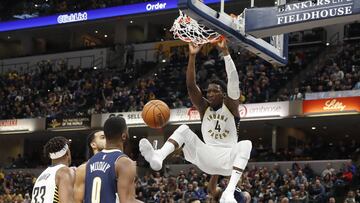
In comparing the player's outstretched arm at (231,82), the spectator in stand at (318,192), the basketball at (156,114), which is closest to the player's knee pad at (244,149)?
the player's outstretched arm at (231,82)

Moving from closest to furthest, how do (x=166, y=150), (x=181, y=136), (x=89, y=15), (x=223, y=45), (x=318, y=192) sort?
1. (x=166, y=150)
2. (x=181, y=136)
3. (x=223, y=45)
4. (x=318, y=192)
5. (x=89, y=15)

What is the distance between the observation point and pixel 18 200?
22250mm

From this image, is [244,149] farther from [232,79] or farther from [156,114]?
[156,114]

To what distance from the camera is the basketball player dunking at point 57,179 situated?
712cm

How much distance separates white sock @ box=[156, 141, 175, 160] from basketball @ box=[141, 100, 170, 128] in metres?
0.30

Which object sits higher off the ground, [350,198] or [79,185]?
[79,185]

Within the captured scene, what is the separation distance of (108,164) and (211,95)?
9.05 ft

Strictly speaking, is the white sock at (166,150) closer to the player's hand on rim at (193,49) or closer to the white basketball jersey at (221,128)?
the white basketball jersey at (221,128)

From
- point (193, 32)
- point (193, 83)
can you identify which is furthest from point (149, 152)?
point (193, 32)

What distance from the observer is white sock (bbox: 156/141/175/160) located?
8430mm

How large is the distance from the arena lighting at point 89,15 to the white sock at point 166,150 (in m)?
20.7

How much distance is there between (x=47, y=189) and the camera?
7.46m

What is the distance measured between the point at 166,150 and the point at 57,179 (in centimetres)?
167

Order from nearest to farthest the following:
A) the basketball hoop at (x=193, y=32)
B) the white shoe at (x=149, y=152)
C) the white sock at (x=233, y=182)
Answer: the white shoe at (x=149, y=152)
the white sock at (x=233, y=182)
the basketball hoop at (x=193, y=32)
